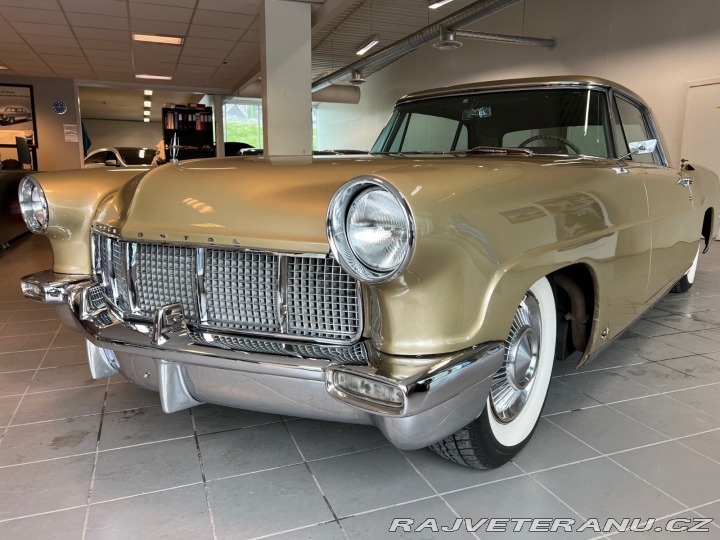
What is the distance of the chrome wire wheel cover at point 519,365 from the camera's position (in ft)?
6.38

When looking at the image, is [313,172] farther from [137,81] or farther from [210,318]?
[137,81]

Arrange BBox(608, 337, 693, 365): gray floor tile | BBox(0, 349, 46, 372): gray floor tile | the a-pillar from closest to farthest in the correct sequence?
BBox(0, 349, 46, 372): gray floor tile → BBox(608, 337, 693, 365): gray floor tile → the a-pillar

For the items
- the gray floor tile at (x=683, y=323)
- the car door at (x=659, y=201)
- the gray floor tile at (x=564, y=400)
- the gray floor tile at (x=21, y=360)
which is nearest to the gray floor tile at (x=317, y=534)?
the gray floor tile at (x=564, y=400)

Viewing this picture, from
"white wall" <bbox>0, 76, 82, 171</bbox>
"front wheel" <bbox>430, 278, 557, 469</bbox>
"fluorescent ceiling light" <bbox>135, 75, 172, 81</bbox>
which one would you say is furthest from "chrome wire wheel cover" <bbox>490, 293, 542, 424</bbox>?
"white wall" <bbox>0, 76, 82, 171</bbox>

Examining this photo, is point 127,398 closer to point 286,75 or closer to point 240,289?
point 240,289

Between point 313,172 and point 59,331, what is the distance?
9.29ft

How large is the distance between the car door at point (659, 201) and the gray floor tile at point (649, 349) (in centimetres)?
40

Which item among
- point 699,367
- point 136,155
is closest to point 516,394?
point 699,367

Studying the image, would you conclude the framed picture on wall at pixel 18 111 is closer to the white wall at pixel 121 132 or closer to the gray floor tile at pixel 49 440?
the gray floor tile at pixel 49 440

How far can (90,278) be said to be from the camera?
2.40 m

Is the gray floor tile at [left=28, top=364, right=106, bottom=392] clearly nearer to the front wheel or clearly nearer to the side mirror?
the front wheel

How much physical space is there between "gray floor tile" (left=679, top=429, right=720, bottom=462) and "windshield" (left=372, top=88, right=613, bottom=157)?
130 centimetres

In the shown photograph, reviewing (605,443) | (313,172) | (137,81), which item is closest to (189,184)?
(313,172)

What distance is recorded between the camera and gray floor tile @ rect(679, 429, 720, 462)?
2.13 meters
